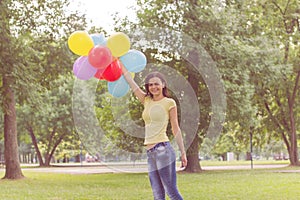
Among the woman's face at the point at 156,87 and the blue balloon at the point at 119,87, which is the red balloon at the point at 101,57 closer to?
the blue balloon at the point at 119,87

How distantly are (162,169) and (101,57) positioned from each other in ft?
4.84

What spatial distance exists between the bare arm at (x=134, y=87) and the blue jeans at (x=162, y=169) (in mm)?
561

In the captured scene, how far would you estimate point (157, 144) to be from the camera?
4.77m

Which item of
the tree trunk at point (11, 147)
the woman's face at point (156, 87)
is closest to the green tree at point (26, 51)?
the tree trunk at point (11, 147)

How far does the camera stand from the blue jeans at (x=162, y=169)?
4750mm

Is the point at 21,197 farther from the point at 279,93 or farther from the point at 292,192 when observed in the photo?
the point at 279,93

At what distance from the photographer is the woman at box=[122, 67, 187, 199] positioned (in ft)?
15.6

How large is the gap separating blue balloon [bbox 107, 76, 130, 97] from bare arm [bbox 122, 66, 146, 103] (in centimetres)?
17

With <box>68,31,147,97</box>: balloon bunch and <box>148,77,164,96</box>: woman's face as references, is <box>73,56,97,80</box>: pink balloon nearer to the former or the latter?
<box>68,31,147,97</box>: balloon bunch

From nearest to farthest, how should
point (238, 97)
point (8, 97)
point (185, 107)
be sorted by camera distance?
point (185, 107)
point (8, 97)
point (238, 97)

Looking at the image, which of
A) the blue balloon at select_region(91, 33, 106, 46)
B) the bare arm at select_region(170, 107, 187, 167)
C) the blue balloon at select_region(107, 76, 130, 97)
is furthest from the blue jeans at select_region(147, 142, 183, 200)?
the blue balloon at select_region(91, 33, 106, 46)

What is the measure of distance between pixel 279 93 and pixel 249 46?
7.50 metres

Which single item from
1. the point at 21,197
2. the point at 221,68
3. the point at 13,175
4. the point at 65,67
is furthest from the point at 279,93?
the point at 21,197

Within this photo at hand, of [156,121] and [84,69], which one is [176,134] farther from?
[84,69]
